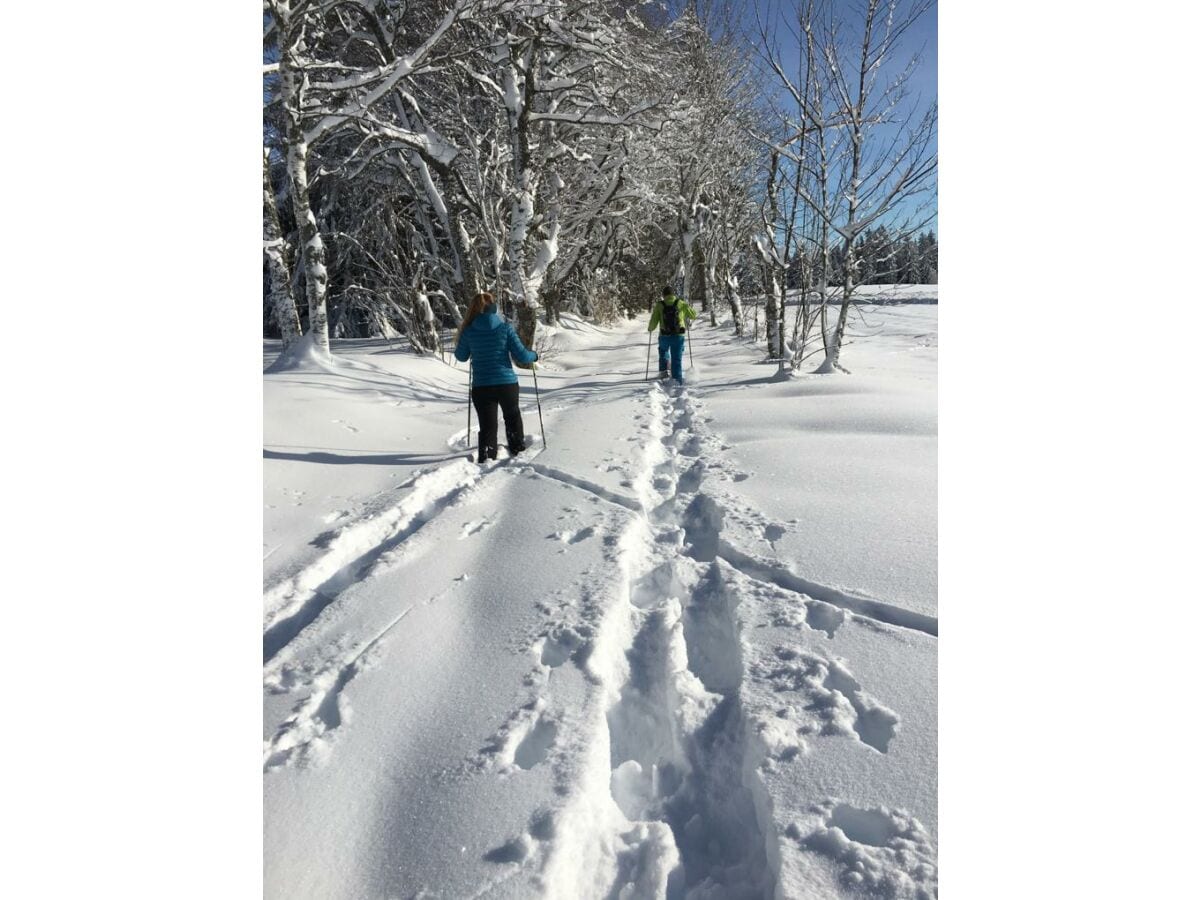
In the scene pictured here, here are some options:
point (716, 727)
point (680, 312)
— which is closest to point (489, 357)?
point (716, 727)

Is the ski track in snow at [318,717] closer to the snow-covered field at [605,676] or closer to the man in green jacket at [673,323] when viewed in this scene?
the snow-covered field at [605,676]

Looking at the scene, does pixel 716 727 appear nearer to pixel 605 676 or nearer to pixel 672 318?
pixel 605 676

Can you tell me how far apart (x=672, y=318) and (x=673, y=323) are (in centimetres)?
8

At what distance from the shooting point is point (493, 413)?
5734mm

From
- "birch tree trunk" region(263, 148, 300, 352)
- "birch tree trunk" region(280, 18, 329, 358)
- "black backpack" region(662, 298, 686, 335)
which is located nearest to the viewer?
"birch tree trunk" region(280, 18, 329, 358)

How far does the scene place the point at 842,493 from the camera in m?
4.19

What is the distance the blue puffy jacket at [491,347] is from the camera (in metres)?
5.71

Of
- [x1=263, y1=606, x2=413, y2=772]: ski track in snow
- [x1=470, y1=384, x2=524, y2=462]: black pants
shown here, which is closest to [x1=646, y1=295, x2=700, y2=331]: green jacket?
[x1=470, y1=384, x2=524, y2=462]: black pants

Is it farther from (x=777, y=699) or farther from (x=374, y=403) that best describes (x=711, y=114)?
(x=777, y=699)

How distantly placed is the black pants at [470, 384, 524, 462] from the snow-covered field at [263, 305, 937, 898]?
484mm

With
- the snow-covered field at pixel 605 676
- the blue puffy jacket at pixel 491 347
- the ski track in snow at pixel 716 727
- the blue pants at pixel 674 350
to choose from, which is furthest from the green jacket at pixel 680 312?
the ski track in snow at pixel 716 727

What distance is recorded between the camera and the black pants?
18.6 ft

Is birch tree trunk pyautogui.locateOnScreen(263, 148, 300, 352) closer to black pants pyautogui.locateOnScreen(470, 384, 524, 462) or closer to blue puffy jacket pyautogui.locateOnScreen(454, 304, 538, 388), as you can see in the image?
blue puffy jacket pyautogui.locateOnScreen(454, 304, 538, 388)

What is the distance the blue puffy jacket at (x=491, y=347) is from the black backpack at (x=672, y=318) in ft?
15.8
